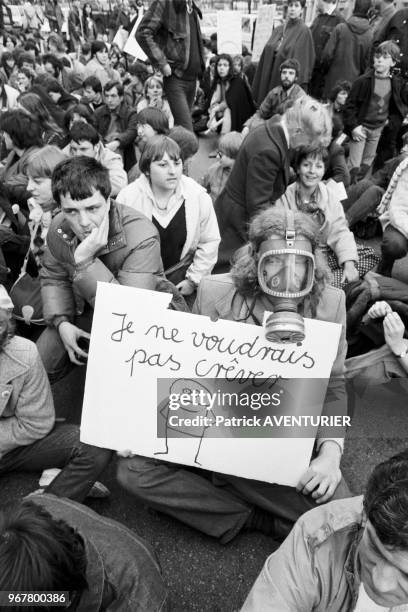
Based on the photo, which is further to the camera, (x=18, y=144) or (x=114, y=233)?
(x=18, y=144)

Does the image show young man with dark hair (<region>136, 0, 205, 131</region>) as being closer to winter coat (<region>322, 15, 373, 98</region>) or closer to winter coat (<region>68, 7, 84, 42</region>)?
winter coat (<region>322, 15, 373, 98</region>)

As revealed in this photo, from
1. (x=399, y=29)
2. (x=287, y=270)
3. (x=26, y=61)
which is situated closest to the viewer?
(x=287, y=270)

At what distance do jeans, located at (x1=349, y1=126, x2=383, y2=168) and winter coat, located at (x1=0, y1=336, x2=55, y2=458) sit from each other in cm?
489

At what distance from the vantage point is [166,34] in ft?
15.8

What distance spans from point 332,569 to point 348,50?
672cm

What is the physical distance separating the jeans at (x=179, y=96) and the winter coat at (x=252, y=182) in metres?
2.25

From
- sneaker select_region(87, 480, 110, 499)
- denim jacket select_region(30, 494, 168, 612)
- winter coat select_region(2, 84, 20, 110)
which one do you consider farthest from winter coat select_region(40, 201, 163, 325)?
winter coat select_region(2, 84, 20, 110)

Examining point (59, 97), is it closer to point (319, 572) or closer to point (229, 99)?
point (229, 99)

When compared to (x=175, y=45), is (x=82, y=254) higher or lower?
lower

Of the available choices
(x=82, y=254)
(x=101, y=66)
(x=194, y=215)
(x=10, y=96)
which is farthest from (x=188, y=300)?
(x=101, y=66)

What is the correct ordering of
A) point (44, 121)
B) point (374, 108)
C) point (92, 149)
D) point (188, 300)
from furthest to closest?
point (374, 108)
point (44, 121)
point (92, 149)
point (188, 300)

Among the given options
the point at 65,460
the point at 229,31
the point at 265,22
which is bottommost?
the point at 65,460

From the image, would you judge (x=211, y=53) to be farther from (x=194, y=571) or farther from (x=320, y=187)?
(x=194, y=571)

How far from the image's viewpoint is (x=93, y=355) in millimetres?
1848
